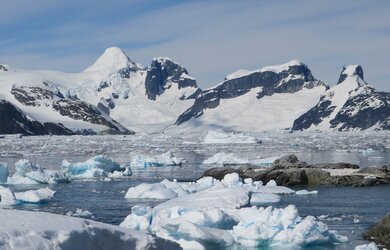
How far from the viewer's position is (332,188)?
33.0 m

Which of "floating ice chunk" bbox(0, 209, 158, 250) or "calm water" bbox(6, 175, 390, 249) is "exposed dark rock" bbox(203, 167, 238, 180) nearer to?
"calm water" bbox(6, 175, 390, 249)

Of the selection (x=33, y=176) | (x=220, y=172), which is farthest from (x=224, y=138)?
(x=33, y=176)

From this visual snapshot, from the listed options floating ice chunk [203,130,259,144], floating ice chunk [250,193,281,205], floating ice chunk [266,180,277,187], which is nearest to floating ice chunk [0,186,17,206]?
floating ice chunk [250,193,281,205]

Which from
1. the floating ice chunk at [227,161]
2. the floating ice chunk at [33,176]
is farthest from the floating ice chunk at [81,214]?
the floating ice chunk at [227,161]

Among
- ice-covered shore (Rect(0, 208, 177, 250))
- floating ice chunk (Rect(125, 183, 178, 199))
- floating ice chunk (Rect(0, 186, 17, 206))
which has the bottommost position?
floating ice chunk (Rect(125, 183, 178, 199))

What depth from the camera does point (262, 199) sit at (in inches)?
1076

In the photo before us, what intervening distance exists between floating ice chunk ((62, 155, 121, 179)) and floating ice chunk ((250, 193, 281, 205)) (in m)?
15.9

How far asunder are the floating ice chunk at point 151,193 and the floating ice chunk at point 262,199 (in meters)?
3.76

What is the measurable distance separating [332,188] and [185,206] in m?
12.3

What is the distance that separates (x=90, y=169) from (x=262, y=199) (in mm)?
17432

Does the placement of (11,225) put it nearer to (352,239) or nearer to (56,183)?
(352,239)

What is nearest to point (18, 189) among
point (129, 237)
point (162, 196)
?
point (162, 196)

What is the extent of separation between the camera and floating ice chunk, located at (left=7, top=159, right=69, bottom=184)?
36812 mm

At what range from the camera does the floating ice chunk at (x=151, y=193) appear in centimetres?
2948
